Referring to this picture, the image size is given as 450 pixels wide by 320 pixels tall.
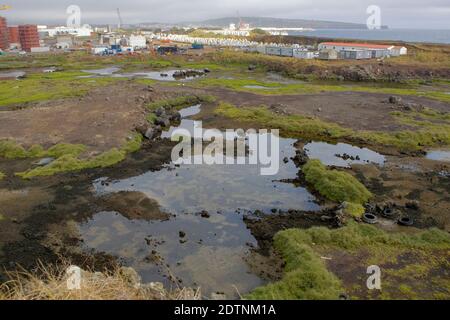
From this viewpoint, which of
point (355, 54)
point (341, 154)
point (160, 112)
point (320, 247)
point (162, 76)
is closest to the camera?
point (320, 247)

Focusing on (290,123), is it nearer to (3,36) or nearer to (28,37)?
(28,37)

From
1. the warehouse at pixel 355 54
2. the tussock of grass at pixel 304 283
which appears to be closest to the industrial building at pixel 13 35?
the warehouse at pixel 355 54

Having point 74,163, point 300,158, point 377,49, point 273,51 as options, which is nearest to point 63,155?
point 74,163

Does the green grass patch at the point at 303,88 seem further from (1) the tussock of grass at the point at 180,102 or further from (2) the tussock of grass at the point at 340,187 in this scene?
(2) the tussock of grass at the point at 340,187

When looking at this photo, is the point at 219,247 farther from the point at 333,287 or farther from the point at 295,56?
the point at 295,56

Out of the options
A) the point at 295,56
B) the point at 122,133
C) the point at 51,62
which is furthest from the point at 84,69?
the point at 122,133

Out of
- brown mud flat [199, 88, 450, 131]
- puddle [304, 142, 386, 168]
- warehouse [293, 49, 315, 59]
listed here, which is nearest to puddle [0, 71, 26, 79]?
brown mud flat [199, 88, 450, 131]
